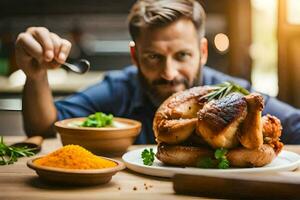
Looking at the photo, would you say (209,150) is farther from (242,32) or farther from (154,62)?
(242,32)

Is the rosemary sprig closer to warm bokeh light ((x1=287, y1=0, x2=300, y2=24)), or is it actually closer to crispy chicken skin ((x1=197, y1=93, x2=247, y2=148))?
crispy chicken skin ((x1=197, y1=93, x2=247, y2=148))

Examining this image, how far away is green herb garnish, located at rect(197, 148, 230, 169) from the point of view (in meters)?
1.58

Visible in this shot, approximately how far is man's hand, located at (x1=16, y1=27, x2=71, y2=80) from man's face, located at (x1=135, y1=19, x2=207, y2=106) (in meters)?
0.58

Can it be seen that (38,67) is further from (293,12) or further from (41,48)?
(293,12)

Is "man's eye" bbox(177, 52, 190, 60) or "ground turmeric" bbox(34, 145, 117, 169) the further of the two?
"man's eye" bbox(177, 52, 190, 60)

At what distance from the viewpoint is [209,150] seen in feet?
5.35

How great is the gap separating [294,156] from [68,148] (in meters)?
0.71

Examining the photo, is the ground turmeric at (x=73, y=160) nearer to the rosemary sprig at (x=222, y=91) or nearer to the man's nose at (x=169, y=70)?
the rosemary sprig at (x=222, y=91)

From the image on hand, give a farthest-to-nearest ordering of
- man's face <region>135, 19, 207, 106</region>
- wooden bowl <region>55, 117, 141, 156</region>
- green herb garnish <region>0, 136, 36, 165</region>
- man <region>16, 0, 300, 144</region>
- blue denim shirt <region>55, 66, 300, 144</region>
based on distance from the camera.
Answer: blue denim shirt <region>55, 66, 300, 144</region>
man's face <region>135, 19, 207, 106</region>
man <region>16, 0, 300, 144</region>
wooden bowl <region>55, 117, 141, 156</region>
green herb garnish <region>0, 136, 36, 165</region>

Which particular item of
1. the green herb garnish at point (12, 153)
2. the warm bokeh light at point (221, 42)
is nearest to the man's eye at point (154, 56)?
the green herb garnish at point (12, 153)

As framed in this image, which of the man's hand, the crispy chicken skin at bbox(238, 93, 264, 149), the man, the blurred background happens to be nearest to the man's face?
the man

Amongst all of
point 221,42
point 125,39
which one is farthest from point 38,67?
point 125,39

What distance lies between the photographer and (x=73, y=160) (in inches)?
59.5

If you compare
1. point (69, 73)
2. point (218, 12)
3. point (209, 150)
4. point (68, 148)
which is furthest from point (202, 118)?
point (69, 73)
